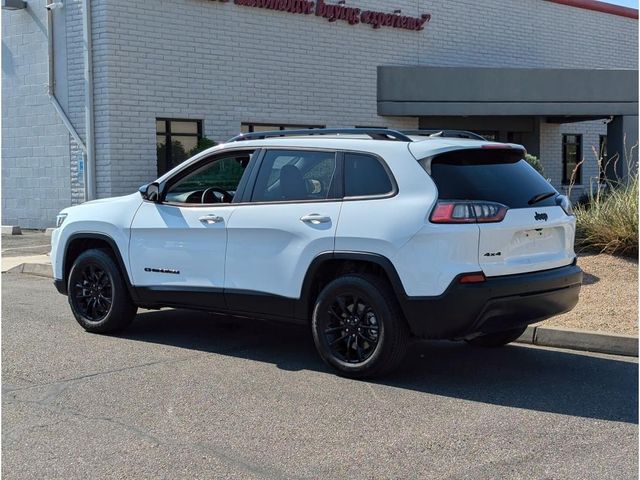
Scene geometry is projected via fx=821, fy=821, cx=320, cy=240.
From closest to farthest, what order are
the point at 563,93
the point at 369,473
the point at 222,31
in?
the point at 369,473 → the point at 222,31 → the point at 563,93

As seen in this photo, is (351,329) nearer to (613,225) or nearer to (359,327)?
(359,327)

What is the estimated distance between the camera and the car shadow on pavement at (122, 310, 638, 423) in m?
5.86

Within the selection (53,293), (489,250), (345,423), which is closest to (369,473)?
(345,423)

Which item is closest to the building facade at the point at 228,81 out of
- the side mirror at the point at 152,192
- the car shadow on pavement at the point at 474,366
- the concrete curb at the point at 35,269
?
the concrete curb at the point at 35,269

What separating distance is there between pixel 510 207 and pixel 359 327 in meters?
1.45

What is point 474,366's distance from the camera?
6852 mm

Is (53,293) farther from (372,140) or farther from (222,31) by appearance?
(222,31)

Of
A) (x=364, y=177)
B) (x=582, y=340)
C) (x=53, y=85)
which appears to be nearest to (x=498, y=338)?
(x=582, y=340)

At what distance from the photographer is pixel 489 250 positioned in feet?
19.2

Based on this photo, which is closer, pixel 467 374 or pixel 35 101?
pixel 467 374

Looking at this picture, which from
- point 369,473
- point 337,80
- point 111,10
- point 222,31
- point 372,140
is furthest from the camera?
point 337,80

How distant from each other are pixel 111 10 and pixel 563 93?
12.1 metres

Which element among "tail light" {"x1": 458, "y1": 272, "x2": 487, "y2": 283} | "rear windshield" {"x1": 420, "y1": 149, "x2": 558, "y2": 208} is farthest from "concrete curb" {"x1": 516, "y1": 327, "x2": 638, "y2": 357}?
"tail light" {"x1": 458, "y1": 272, "x2": 487, "y2": 283}

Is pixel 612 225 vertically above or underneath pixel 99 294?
above
